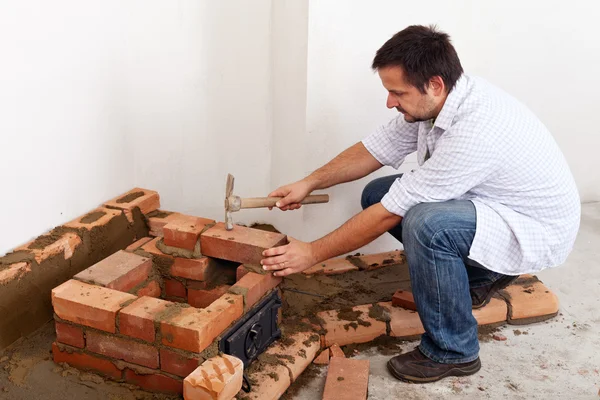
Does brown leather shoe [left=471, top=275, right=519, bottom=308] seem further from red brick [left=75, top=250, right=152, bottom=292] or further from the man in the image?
red brick [left=75, top=250, right=152, bottom=292]

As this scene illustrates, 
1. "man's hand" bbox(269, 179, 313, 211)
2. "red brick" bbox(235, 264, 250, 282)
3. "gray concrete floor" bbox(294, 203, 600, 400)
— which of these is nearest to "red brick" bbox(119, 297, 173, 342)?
"red brick" bbox(235, 264, 250, 282)

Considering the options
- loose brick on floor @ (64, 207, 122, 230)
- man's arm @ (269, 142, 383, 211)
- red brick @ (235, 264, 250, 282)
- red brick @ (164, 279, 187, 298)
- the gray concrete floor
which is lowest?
the gray concrete floor

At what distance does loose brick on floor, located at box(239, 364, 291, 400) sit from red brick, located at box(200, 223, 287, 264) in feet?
1.54

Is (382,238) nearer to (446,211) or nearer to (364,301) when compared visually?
(364,301)

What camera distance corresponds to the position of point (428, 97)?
292 centimetres

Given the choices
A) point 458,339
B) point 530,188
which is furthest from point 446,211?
point 458,339

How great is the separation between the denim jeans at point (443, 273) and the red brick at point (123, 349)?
44.4 inches

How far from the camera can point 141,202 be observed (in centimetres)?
352

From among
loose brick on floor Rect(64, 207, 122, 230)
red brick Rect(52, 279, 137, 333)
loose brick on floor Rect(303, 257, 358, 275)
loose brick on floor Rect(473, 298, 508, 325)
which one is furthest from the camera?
loose brick on floor Rect(303, 257, 358, 275)

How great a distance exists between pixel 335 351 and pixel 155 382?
830 millimetres

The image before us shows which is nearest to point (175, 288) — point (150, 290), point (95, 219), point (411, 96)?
point (150, 290)

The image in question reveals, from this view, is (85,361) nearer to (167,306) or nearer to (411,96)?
(167,306)

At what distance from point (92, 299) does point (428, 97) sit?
5.27 feet

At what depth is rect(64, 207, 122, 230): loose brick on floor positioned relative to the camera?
3.27 metres
